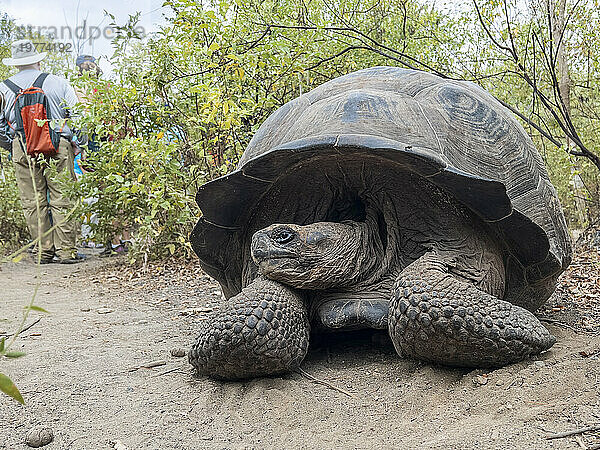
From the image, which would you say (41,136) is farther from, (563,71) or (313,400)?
(313,400)

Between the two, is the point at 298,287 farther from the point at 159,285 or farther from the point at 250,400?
the point at 159,285

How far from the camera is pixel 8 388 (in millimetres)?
848

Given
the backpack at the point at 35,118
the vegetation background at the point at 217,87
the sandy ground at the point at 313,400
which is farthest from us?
the backpack at the point at 35,118

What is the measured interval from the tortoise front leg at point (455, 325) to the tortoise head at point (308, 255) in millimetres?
255

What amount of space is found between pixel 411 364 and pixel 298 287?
1.71 feet

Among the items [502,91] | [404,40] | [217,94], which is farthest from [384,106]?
[502,91]

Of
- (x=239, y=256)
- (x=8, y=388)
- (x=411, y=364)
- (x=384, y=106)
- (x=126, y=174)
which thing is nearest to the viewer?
(x=8, y=388)

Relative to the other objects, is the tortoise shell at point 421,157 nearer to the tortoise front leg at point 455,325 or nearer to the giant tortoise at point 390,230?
the giant tortoise at point 390,230

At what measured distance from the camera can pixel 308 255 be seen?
230cm

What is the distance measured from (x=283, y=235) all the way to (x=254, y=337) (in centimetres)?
41

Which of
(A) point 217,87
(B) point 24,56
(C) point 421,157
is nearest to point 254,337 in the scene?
(C) point 421,157

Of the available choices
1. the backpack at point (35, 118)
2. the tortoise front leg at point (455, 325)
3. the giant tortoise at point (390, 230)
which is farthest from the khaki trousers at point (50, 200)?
the tortoise front leg at point (455, 325)

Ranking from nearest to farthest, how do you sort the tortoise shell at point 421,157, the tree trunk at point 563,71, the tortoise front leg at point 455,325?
the tortoise front leg at point 455,325 → the tortoise shell at point 421,157 → the tree trunk at point 563,71

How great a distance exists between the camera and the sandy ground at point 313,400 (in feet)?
5.57
